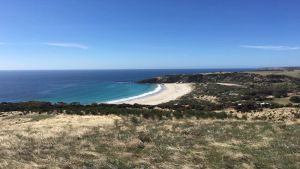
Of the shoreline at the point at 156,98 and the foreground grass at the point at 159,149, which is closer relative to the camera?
the foreground grass at the point at 159,149

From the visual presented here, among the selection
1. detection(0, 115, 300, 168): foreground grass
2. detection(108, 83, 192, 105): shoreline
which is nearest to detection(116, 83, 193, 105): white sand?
detection(108, 83, 192, 105): shoreline

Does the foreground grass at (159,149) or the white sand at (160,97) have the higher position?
the foreground grass at (159,149)

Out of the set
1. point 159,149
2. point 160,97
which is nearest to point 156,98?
point 160,97

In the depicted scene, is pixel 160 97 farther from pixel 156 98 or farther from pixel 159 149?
pixel 159 149

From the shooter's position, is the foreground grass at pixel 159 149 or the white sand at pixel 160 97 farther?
the white sand at pixel 160 97

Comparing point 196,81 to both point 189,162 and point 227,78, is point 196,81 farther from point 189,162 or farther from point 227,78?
point 189,162

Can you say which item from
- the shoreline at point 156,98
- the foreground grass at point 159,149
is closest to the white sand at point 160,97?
the shoreline at point 156,98

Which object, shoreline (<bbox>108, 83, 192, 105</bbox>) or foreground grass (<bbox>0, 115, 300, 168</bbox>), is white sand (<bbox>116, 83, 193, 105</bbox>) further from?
foreground grass (<bbox>0, 115, 300, 168</bbox>)

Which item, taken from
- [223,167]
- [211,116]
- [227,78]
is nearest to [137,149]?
[223,167]

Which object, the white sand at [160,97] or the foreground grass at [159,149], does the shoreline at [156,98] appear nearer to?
the white sand at [160,97]
